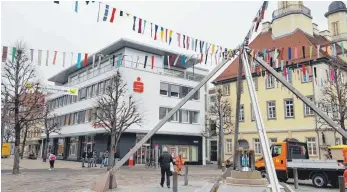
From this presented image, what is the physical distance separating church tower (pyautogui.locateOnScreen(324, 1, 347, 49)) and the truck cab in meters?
29.0

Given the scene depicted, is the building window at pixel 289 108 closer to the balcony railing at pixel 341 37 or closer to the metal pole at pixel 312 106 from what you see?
the balcony railing at pixel 341 37

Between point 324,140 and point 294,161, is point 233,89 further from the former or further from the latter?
point 294,161

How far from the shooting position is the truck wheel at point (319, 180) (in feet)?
50.7

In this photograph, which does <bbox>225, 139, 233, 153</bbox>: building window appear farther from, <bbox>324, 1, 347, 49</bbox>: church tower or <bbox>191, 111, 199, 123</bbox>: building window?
<bbox>324, 1, 347, 49</bbox>: church tower

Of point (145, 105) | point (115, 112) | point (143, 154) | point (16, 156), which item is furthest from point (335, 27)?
point (16, 156)

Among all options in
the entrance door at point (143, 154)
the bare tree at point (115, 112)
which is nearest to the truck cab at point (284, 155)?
the bare tree at point (115, 112)

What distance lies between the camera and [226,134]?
125 feet

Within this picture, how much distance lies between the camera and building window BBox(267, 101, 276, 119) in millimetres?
34438

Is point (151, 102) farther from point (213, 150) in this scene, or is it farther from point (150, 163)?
point (213, 150)

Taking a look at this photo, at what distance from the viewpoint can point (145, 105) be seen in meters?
34.8

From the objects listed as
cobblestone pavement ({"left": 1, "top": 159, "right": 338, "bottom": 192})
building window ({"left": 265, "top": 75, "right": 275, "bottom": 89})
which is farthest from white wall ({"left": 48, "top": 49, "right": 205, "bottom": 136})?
cobblestone pavement ({"left": 1, "top": 159, "right": 338, "bottom": 192})

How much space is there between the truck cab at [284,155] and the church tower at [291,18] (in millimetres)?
22861

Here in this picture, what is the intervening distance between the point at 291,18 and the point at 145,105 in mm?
20856

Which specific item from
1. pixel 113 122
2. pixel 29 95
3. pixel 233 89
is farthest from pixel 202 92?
pixel 29 95
